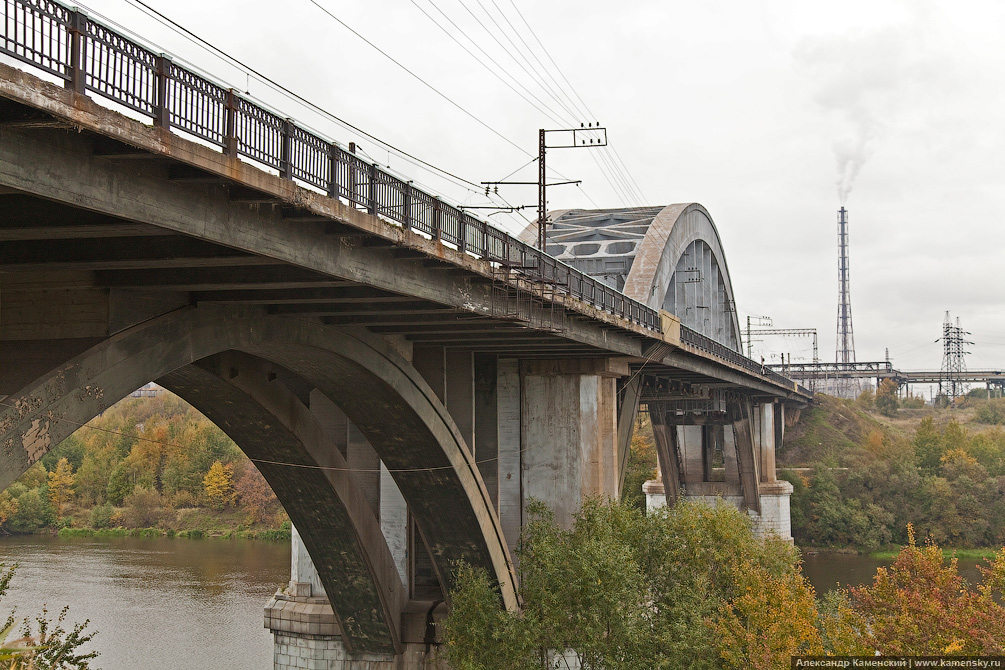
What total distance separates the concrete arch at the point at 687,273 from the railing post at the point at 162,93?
30.6m

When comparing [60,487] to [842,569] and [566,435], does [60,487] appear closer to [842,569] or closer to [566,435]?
[842,569]

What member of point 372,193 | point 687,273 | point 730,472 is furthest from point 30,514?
point 372,193

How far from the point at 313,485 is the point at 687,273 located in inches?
1342

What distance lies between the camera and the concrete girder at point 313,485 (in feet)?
53.8

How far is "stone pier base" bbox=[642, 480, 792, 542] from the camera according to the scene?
5959 centimetres

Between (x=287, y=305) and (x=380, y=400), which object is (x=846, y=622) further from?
(x=287, y=305)

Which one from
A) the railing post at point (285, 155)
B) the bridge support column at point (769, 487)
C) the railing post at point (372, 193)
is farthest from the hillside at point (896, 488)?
the railing post at point (285, 155)

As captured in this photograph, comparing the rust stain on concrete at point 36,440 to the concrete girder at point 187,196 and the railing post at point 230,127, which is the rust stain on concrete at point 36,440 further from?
the railing post at point 230,127

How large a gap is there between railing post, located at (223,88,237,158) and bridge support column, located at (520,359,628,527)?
1599cm

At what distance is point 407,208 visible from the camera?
43.4 ft

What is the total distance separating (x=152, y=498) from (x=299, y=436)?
5963 cm

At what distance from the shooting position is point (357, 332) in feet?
54.6

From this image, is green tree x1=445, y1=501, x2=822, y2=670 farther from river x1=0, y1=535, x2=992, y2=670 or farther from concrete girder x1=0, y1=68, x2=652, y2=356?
river x1=0, y1=535, x2=992, y2=670

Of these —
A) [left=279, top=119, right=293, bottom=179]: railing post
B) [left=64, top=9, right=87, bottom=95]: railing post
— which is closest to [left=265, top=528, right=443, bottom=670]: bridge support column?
[left=279, top=119, right=293, bottom=179]: railing post
